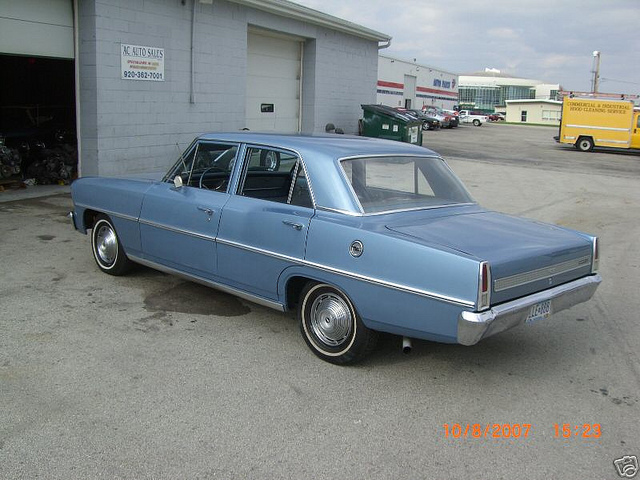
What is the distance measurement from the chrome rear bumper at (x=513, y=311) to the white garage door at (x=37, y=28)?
954 cm

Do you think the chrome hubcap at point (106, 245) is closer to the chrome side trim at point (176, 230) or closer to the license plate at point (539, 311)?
the chrome side trim at point (176, 230)

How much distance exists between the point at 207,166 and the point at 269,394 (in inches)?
95.4

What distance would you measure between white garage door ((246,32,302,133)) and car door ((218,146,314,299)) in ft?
34.6

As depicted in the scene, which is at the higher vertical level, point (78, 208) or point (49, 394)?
point (78, 208)

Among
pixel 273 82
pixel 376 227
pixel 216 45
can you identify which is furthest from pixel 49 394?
pixel 273 82

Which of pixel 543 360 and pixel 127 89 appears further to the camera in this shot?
pixel 127 89

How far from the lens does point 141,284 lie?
6191mm

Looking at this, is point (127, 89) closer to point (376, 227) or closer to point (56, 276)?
point (56, 276)

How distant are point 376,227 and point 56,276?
12.3ft

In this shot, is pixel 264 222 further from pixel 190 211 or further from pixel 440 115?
pixel 440 115

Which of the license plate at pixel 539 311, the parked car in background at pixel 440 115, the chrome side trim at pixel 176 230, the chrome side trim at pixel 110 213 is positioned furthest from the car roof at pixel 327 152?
the parked car in background at pixel 440 115

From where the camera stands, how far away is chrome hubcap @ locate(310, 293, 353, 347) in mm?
4336

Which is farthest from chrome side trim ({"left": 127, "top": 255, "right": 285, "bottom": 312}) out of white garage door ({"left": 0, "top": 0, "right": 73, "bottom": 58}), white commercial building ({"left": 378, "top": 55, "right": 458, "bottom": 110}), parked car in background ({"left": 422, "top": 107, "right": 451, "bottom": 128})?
parked car in background ({"left": 422, "top": 107, "right": 451, "bottom": 128})

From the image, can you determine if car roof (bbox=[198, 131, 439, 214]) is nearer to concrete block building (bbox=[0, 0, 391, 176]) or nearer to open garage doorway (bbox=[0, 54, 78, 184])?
concrete block building (bbox=[0, 0, 391, 176])
